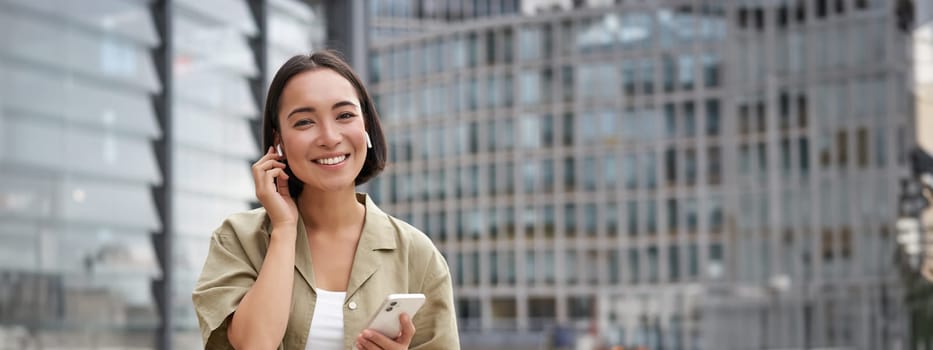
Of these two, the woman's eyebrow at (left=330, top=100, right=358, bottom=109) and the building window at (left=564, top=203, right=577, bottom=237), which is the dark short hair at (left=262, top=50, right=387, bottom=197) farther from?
the building window at (left=564, top=203, right=577, bottom=237)

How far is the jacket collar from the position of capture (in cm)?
203

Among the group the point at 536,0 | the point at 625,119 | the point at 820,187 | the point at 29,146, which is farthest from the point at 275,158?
the point at 536,0

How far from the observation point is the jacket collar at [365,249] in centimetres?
203

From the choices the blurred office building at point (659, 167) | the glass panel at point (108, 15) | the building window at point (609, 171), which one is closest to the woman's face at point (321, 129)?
the glass panel at point (108, 15)

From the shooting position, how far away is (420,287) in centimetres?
214

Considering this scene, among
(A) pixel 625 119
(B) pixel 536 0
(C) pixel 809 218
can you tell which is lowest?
(C) pixel 809 218

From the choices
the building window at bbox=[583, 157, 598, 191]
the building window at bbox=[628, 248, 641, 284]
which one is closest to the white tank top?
the building window at bbox=[628, 248, 641, 284]

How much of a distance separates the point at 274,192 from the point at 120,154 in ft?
21.9

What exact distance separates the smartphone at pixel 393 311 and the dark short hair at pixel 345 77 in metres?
0.32

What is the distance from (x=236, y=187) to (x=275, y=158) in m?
6.99

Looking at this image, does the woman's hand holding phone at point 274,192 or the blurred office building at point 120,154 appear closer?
the woman's hand holding phone at point 274,192

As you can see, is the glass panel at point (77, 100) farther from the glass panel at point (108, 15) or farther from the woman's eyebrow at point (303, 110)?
the woman's eyebrow at point (303, 110)

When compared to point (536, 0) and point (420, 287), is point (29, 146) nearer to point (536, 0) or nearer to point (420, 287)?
point (420, 287)

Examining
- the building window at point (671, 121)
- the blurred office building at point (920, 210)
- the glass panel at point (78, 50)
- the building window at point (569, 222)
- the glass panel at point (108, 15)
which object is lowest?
the building window at point (569, 222)
